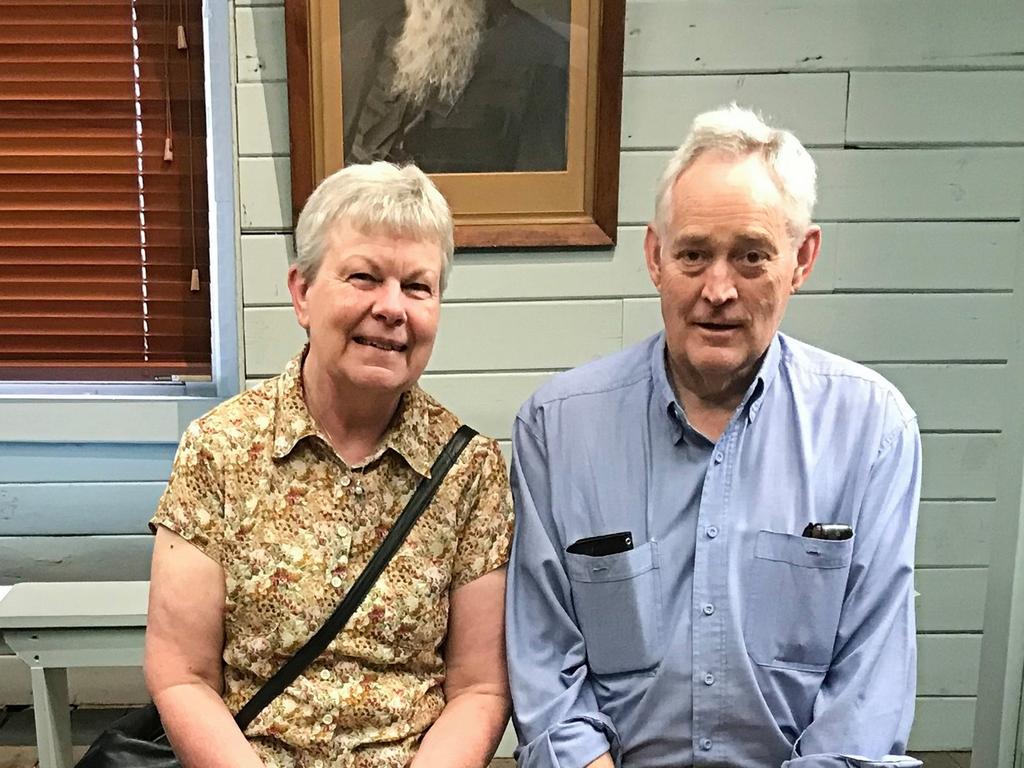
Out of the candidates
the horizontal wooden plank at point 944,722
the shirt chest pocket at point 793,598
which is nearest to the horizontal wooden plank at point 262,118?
the shirt chest pocket at point 793,598

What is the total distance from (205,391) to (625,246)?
109cm

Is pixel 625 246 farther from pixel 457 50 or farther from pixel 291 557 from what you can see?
pixel 291 557

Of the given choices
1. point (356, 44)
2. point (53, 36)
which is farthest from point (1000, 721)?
point (53, 36)

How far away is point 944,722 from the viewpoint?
7.01 ft

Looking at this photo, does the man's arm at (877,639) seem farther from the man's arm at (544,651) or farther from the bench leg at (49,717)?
the bench leg at (49,717)

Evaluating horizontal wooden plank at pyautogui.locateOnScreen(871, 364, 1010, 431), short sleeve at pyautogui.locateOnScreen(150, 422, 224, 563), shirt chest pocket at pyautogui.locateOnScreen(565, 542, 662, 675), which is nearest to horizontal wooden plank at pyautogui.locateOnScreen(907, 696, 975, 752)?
horizontal wooden plank at pyautogui.locateOnScreen(871, 364, 1010, 431)

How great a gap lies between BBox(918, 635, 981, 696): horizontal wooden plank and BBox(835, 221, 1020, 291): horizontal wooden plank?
0.89 metres

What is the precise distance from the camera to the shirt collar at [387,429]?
3.93ft

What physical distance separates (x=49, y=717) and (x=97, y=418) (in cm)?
68

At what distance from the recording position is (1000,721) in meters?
1.57

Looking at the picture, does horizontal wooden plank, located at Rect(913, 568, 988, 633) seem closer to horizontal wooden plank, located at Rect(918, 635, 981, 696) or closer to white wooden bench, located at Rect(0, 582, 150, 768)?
horizontal wooden plank, located at Rect(918, 635, 981, 696)

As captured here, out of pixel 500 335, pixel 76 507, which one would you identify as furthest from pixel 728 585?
pixel 76 507

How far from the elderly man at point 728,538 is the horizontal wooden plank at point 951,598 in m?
1.01

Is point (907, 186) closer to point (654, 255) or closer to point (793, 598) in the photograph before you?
point (654, 255)
